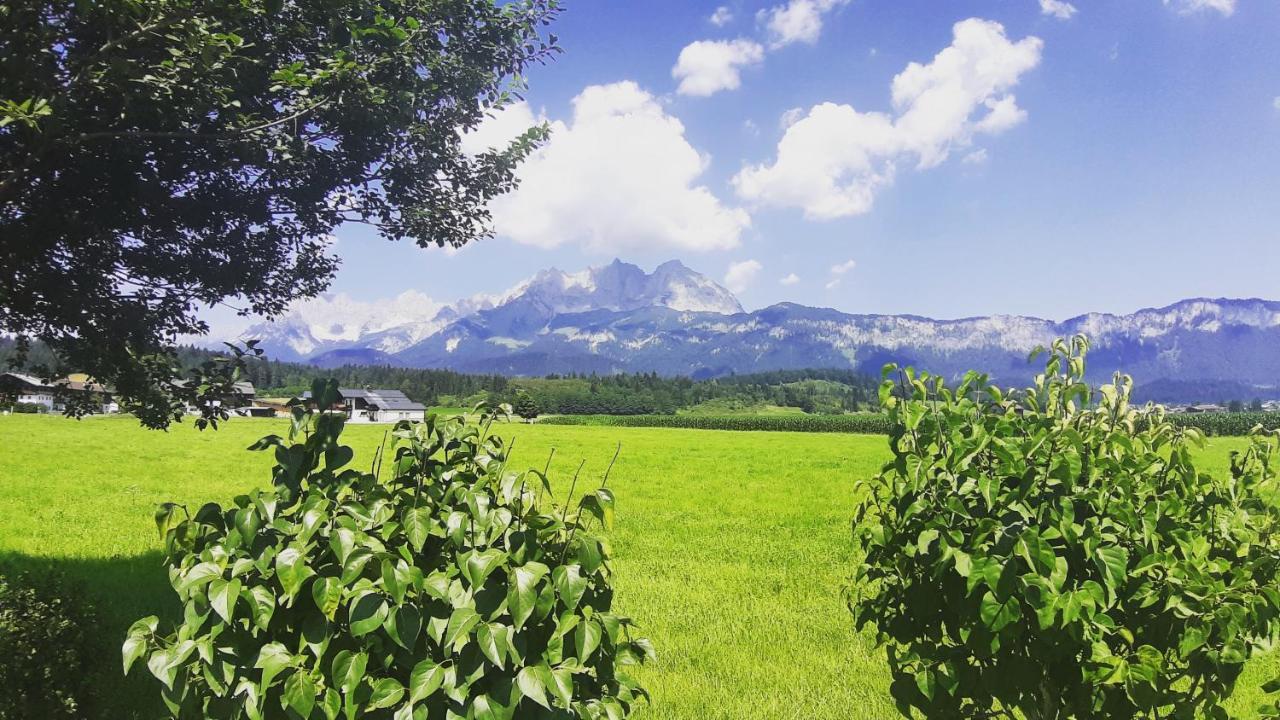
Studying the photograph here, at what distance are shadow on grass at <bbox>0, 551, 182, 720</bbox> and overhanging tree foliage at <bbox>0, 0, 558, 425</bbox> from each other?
3.07 metres

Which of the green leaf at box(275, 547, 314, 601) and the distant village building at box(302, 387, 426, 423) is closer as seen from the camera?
the green leaf at box(275, 547, 314, 601)

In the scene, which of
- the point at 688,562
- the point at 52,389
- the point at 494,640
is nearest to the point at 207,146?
the point at 52,389

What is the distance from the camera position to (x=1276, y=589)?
3879 mm

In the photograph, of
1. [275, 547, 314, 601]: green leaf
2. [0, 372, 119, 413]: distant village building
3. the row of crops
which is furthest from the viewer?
the row of crops

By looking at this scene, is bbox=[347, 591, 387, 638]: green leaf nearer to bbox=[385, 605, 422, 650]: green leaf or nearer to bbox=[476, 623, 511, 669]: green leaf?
bbox=[385, 605, 422, 650]: green leaf

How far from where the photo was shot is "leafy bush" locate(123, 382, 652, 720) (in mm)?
2795

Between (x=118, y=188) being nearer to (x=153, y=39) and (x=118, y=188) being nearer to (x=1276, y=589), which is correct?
(x=153, y=39)

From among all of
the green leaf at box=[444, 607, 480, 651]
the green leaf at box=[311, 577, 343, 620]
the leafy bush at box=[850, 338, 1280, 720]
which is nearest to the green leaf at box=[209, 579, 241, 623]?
the green leaf at box=[311, 577, 343, 620]

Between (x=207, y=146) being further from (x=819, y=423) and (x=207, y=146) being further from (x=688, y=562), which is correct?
(x=819, y=423)

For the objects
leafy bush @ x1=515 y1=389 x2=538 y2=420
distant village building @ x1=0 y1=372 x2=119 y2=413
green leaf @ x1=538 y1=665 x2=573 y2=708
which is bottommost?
green leaf @ x1=538 y1=665 x2=573 y2=708

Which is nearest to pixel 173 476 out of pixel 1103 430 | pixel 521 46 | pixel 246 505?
pixel 521 46

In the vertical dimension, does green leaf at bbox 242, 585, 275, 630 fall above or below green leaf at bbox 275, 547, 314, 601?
below

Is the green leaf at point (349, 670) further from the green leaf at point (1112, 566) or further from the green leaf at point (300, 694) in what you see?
the green leaf at point (1112, 566)

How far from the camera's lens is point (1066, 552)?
158 inches
